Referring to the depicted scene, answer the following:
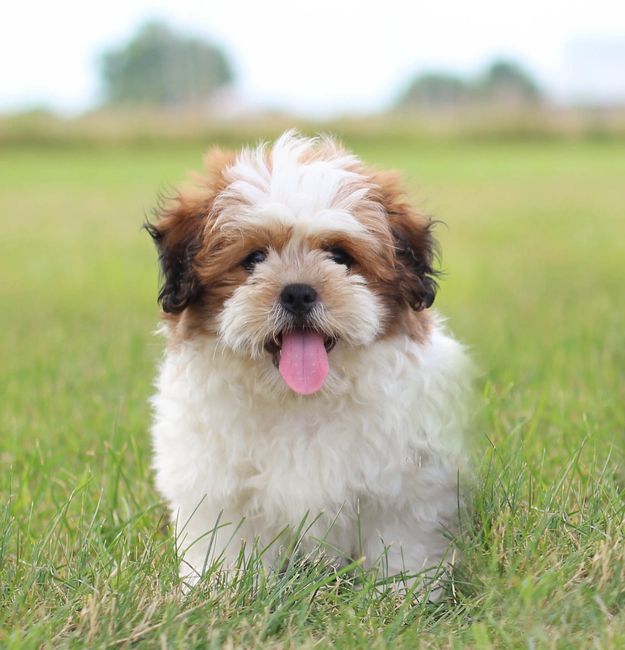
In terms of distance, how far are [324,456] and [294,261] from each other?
0.61 m

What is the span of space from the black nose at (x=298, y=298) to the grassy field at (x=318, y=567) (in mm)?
754

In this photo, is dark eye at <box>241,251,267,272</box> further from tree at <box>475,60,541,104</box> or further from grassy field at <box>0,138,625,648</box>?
tree at <box>475,60,541,104</box>

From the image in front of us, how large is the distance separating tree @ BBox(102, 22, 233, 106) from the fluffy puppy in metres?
51.2

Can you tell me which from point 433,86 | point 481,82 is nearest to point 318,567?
point 433,86

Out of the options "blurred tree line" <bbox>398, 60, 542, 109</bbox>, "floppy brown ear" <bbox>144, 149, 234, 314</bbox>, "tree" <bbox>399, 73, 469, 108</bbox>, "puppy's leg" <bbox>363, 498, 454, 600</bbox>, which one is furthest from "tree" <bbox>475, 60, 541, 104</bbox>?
"puppy's leg" <bbox>363, 498, 454, 600</bbox>

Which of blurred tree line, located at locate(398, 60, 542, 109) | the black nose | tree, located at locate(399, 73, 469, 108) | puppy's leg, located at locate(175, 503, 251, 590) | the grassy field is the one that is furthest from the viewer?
blurred tree line, located at locate(398, 60, 542, 109)

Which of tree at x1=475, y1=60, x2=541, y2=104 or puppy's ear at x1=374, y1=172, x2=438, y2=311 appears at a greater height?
tree at x1=475, y1=60, x2=541, y2=104

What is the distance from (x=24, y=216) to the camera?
13898 mm

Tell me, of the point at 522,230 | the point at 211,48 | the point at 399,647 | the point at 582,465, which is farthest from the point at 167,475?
the point at 211,48

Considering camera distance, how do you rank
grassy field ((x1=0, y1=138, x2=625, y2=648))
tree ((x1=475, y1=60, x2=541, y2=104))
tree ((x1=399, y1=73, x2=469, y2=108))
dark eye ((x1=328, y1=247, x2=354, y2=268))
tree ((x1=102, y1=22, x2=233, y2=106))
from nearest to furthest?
grassy field ((x1=0, y1=138, x2=625, y2=648)) < dark eye ((x1=328, y1=247, x2=354, y2=268)) < tree ((x1=102, y1=22, x2=233, y2=106)) < tree ((x1=399, y1=73, x2=469, y2=108)) < tree ((x1=475, y1=60, x2=541, y2=104))

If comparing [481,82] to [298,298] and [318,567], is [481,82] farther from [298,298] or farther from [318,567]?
[318,567]

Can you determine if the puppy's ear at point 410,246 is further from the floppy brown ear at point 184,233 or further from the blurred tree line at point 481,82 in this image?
the blurred tree line at point 481,82

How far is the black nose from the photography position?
3.06m

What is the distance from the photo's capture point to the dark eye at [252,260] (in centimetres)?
318
